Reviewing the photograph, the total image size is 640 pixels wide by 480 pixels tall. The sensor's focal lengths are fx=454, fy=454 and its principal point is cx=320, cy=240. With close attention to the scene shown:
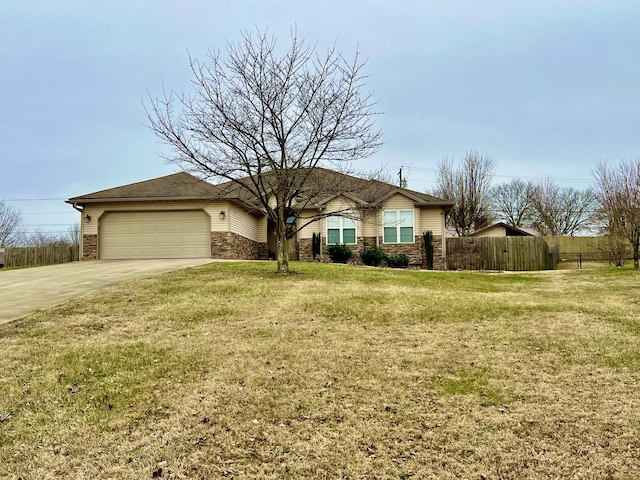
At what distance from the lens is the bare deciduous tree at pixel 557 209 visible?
3759 cm

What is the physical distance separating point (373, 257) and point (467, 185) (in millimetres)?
11299

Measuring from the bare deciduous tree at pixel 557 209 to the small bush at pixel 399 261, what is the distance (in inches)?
869

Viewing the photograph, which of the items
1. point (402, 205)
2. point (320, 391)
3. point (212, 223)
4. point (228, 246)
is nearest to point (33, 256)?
point (212, 223)

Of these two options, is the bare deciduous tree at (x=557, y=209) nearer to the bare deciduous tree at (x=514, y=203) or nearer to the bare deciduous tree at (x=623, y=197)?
the bare deciduous tree at (x=514, y=203)

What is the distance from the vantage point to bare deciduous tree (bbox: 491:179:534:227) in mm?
39431

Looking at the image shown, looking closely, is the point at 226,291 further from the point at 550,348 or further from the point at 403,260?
the point at 403,260

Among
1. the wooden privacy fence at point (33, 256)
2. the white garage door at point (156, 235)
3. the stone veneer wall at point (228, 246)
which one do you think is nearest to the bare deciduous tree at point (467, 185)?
the stone veneer wall at point (228, 246)

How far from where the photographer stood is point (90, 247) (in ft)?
66.5

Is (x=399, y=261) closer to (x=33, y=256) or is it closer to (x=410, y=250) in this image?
(x=410, y=250)

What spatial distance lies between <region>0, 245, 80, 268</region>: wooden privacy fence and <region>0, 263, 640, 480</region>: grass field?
1526cm

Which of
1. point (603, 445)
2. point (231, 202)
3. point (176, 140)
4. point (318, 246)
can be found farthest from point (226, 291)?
point (318, 246)

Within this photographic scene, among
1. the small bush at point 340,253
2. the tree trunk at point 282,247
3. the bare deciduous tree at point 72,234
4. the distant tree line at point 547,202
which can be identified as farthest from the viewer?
the bare deciduous tree at point 72,234

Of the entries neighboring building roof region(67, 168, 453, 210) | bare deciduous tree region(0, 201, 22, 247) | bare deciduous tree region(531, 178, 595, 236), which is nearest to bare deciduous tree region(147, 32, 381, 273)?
neighboring building roof region(67, 168, 453, 210)

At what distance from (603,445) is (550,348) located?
2729mm
